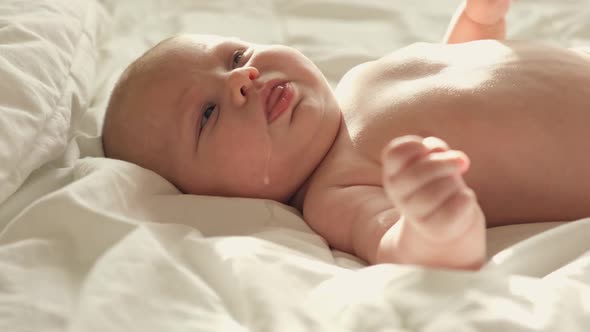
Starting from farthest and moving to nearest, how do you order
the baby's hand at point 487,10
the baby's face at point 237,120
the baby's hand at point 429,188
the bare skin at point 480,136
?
1. the baby's hand at point 487,10
2. the baby's face at point 237,120
3. the bare skin at point 480,136
4. the baby's hand at point 429,188

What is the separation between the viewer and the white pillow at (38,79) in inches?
42.8

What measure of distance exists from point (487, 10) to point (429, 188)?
818 mm

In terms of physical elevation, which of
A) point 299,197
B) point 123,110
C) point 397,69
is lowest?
point 299,197

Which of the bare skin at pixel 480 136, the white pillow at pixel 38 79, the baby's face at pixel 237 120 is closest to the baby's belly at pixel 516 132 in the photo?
the bare skin at pixel 480 136

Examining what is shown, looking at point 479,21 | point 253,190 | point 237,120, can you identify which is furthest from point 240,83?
point 479,21

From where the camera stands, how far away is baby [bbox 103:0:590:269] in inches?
41.4

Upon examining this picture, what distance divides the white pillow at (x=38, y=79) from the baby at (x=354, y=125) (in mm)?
101

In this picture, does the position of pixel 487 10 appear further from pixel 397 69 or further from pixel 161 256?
pixel 161 256

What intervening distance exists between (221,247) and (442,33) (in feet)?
3.24

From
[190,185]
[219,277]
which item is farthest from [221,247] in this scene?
[190,185]

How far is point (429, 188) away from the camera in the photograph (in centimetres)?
75

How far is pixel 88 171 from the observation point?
3.65 ft

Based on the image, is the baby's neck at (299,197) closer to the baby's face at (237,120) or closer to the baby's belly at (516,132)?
the baby's face at (237,120)

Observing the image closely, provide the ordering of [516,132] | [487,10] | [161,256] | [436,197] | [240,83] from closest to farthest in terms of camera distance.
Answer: [436,197], [161,256], [516,132], [240,83], [487,10]
